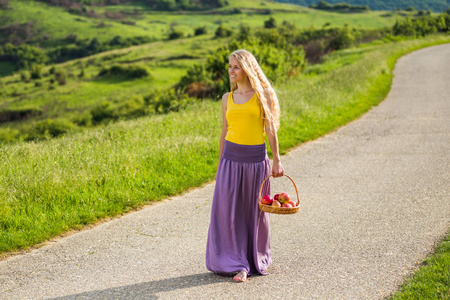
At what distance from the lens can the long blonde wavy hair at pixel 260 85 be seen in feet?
15.8

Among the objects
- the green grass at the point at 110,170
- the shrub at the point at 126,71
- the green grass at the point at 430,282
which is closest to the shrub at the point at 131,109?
the green grass at the point at 110,170

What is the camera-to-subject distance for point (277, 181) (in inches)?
352

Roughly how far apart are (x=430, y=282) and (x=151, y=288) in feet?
8.98

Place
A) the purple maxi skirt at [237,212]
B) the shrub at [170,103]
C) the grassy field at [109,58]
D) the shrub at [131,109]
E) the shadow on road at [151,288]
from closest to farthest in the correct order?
the shadow on road at [151,288] → the purple maxi skirt at [237,212] → the shrub at [170,103] → the shrub at [131,109] → the grassy field at [109,58]

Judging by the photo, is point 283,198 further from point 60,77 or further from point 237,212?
point 60,77

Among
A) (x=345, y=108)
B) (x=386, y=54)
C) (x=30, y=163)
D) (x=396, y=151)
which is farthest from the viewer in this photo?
(x=386, y=54)

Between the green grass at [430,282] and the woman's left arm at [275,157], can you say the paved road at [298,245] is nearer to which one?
the green grass at [430,282]

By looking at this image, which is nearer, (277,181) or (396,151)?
(277,181)

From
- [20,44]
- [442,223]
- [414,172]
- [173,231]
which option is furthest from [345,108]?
[20,44]

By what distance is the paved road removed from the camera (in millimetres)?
4781

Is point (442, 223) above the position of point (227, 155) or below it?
below

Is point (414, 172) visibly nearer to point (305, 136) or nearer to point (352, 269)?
point (305, 136)

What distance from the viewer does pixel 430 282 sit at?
463 centimetres

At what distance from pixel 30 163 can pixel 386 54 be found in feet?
89.8
